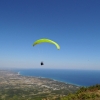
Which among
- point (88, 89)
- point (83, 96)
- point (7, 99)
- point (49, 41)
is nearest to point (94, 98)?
point (83, 96)

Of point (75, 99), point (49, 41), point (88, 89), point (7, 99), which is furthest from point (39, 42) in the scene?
point (7, 99)

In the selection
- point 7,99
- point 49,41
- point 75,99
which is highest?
point 49,41

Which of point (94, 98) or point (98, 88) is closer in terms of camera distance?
point (94, 98)

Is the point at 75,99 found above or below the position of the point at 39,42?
below

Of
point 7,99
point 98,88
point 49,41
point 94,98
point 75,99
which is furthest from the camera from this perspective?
point 7,99

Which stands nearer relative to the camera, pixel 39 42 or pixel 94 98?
pixel 39 42

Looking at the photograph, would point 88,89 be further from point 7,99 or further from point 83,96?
point 7,99

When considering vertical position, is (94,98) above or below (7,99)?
above

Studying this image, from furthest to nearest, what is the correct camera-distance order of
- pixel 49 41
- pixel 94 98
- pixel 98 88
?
pixel 98 88 → pixel 94 98 → pixel 49 41

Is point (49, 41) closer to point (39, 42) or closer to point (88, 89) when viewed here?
point (39, 42)
